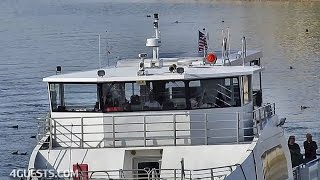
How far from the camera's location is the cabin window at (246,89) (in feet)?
70.9

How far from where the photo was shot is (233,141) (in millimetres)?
21219

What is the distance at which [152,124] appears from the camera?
2097 centimetres

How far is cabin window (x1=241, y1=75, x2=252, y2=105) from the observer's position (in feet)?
70.9

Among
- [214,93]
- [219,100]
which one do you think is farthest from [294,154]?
[214,93]

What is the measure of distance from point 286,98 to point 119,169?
35.6 meters

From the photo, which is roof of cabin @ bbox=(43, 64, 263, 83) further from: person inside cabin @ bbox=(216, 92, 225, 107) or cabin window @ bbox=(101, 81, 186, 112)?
A: person inside cabin @ bbox=(216, 92, 225, 107)

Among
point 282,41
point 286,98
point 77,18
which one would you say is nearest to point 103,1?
point 77,18

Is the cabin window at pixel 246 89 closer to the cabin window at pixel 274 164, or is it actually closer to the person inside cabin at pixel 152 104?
the cabin window at pixel 274 164

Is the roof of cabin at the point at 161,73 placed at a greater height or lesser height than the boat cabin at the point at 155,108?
greater

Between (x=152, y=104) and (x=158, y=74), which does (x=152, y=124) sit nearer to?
(x=152, y=104)

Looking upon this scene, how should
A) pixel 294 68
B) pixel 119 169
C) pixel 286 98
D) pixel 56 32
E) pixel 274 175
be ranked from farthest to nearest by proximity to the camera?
pixel 56 32 < pixel 294 68 < pixel 286 98 < pixel 274 175 < pixel 119 169

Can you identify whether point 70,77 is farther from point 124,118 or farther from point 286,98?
point 286,98

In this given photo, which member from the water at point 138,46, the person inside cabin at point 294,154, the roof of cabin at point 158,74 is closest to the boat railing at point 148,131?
the roof of cabin at point 158,74

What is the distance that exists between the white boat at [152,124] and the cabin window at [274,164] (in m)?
0.17
